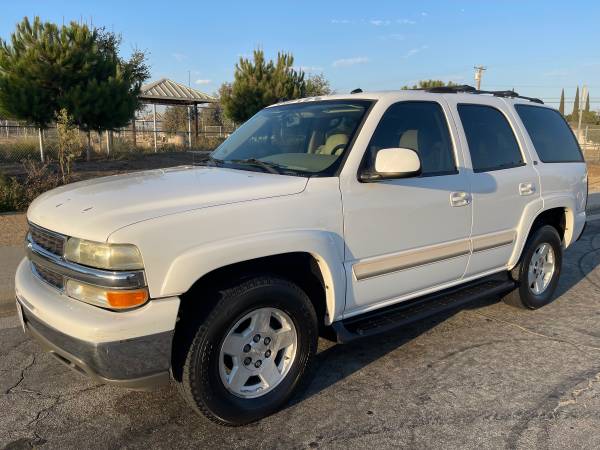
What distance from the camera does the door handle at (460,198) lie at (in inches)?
155

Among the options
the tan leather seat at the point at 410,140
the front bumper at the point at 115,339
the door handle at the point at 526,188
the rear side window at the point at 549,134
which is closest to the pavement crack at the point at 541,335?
the door handle at the point at 526,188

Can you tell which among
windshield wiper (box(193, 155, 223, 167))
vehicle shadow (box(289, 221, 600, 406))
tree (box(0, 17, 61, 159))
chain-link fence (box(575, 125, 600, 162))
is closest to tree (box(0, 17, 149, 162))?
tree (box(0, 17, 61, 159))

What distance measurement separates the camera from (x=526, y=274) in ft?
16.3

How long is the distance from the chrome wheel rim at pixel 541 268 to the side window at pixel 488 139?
1003 millimetres

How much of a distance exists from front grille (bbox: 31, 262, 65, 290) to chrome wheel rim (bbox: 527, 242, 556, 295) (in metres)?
4.10

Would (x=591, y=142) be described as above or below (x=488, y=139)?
below

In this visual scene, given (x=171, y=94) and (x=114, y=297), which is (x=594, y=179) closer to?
(x=114, y=297)

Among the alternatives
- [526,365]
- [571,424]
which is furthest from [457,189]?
[571,424]

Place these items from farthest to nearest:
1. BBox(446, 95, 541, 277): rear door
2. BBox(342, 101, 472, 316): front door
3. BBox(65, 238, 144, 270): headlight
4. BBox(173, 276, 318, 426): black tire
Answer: BBox(446, 95, 541, 277): rear door
BBox(342, 101, 472, 316): front door
BBox(173, 276, 318, 426): black tire
BBox(65, 238, 144, 270): headlight

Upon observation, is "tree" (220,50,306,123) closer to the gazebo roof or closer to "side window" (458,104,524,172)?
the gazebo roof

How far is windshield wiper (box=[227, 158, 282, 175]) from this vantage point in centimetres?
350

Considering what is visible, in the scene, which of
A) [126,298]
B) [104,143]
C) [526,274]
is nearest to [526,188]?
[526,274]

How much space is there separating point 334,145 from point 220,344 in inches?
60.8

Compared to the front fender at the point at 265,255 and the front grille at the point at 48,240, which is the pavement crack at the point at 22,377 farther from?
the front fender at the point at 265,255
